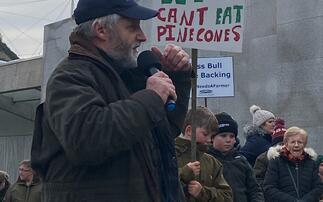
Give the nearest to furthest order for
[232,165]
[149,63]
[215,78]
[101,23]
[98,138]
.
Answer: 1. [98,138]
2. [101,23]
3. [149,63]
4. [232,165]
5. [215,78]

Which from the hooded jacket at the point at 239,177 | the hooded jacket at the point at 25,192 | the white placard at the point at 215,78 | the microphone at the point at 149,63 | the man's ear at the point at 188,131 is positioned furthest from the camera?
the white placard at the point at 215,78

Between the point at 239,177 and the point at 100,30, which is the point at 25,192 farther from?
the point at 100,30

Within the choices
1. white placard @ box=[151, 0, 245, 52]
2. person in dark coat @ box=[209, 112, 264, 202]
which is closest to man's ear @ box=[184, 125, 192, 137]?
white placard @ box=[151, 0, 245, 52]

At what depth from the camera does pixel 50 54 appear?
17.3m

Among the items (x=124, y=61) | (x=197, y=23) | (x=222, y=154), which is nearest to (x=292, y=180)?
(x=222, y=154)

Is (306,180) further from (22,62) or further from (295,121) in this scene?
(22,62)

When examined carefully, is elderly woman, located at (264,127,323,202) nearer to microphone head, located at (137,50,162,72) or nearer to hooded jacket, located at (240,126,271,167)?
hooded jacket, located at (240,126,271,167)

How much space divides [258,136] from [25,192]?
9.61 feet

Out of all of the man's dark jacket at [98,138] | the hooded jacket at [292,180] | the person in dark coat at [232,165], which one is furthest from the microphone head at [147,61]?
the hooded jacket at [292,180]

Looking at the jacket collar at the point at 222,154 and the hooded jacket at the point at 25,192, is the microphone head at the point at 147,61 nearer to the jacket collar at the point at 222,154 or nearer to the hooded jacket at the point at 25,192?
the jacket collar at the point at 222,154

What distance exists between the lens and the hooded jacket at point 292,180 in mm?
6348

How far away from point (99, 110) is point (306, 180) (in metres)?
4.40

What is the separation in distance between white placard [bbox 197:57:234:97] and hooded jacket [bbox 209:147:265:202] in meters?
4.62

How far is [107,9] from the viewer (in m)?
2.58
